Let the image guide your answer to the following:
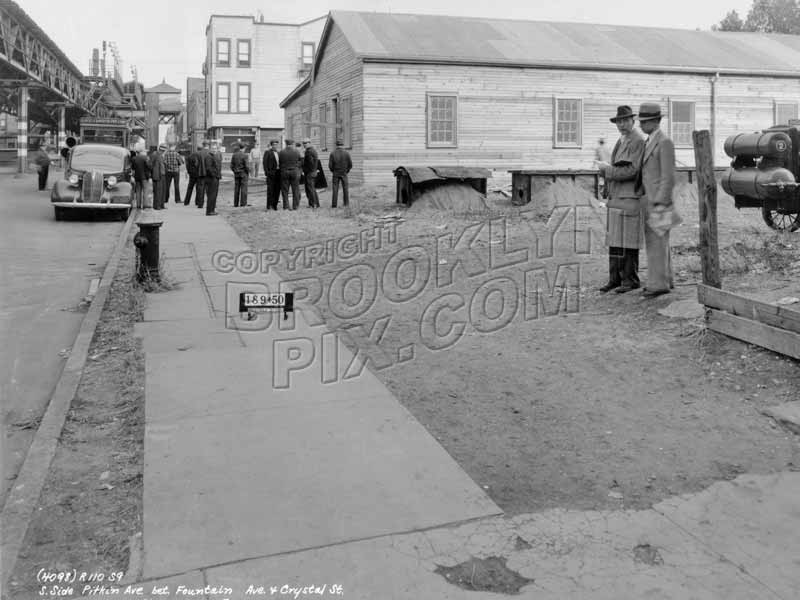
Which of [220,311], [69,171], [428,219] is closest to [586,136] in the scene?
[428,219]

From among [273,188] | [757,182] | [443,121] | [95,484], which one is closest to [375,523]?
[95,484]

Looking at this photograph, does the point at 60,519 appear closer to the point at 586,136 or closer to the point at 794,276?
the point at 794,276

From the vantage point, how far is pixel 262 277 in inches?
444

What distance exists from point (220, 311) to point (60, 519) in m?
4.99

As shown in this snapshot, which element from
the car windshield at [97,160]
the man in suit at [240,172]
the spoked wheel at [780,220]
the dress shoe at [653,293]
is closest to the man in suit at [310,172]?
the man in suit at [240,172]

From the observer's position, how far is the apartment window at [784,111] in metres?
27.9

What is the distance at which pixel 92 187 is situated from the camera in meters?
19.0

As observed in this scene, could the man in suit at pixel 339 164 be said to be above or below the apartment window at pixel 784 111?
below

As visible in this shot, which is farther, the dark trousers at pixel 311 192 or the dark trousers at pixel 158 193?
the dark trousers at pixel 311 192

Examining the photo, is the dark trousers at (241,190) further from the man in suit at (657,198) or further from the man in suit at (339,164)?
the man in suit at (657,198)

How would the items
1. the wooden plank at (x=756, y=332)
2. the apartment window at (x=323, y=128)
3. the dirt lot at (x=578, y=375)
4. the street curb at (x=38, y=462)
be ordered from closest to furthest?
the street curb at (x=38, y=462) < the dirt lot at (x=578, y=375) < the wooden plank at (x=756, y=332) < the apartment window at (x=323, y=128)

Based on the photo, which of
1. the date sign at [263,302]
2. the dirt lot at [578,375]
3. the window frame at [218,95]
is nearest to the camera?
the dirt lot at [578,375]

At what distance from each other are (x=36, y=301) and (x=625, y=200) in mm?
7245

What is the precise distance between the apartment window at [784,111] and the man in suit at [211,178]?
19.8 meters
